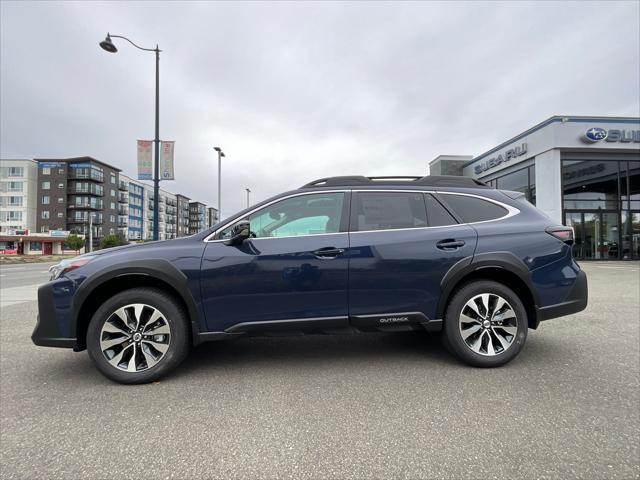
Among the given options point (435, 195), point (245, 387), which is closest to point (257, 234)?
point (245, 387)

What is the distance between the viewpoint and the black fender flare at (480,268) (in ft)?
9.65

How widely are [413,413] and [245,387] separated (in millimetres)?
1340

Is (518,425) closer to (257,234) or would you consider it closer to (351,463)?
(351,463)

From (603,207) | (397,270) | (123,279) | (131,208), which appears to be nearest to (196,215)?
(131,208)

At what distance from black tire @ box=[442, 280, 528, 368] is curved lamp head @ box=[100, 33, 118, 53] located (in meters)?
12.9

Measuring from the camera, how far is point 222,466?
1.79 metres

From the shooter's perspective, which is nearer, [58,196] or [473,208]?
[473,208]

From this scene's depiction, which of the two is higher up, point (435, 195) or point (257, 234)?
point (435, 195)

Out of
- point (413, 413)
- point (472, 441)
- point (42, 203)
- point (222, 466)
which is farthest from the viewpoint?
point (42, 203)

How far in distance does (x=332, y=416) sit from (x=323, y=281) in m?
1.05

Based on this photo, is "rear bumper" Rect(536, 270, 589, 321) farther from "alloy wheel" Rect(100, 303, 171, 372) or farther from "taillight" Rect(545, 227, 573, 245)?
"alloy wheel" Rect(100, 303, 171, 372)

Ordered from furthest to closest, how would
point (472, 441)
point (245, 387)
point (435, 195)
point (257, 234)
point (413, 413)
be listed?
point (435, 195) → point (257, 234) → point (245, 387) → point (413, 413) → point (472, 441)

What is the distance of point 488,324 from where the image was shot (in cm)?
298

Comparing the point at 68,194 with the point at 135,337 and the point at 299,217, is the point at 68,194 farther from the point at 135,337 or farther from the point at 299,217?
the point at 299,217
